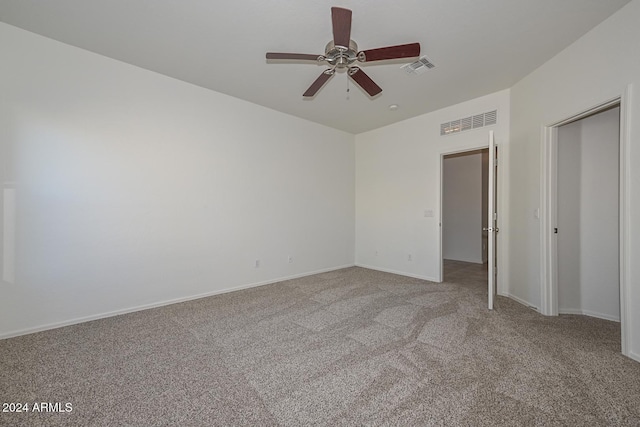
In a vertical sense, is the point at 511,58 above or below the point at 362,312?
above

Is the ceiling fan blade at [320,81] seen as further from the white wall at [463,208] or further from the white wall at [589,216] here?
the white wall at [463,208]

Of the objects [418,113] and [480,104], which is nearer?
[480,104]

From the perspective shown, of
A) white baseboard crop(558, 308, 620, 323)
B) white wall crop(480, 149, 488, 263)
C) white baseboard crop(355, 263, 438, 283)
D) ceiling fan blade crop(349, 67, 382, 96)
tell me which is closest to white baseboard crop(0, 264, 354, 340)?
white baseboard crop(355, 263, 438, 283)

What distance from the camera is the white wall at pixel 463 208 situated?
21.1 ft

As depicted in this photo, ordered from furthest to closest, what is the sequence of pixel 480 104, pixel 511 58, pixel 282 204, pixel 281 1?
pixel 282 204 < pixel 480 104 < pixel 511 58 < pixel 281 1

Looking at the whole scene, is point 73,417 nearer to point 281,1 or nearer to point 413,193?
point 281,1

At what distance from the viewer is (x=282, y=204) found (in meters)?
4.58

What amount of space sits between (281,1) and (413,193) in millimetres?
3639

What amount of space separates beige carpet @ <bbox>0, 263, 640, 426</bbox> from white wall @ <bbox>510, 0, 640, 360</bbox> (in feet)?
1.78

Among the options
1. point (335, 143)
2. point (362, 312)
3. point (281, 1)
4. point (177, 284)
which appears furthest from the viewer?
point (335, 143)

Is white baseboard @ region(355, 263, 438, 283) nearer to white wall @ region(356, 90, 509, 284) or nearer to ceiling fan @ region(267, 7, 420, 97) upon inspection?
white wall @ region(356, 90, 509, 284)

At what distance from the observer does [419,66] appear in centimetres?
305

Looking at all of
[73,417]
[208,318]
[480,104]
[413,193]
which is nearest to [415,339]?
[208,318]

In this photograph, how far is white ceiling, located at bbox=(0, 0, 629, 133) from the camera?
86.7 inches
